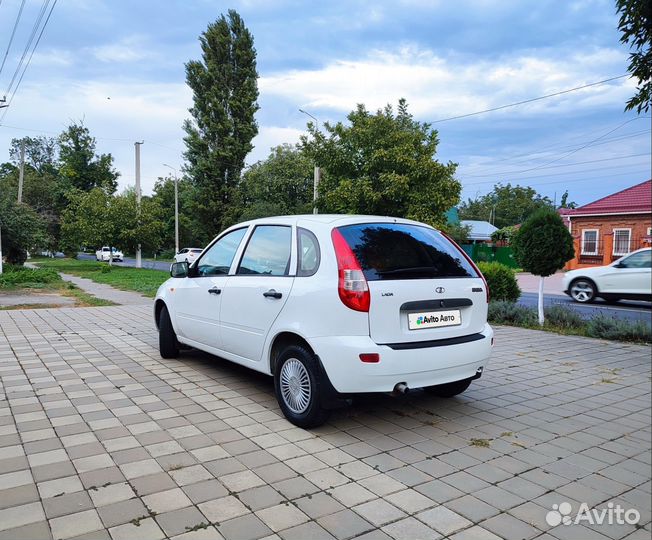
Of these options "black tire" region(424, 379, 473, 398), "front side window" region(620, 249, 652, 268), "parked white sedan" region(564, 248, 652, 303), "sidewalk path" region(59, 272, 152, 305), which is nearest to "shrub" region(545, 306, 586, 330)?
"black tire" region(424, 379, 473, 398)

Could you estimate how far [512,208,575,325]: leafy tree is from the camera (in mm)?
7711

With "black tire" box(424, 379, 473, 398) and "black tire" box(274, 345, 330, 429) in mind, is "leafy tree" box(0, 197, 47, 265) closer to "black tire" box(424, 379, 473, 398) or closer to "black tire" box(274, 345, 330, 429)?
"black tire" box(274, 345, 330, 429)

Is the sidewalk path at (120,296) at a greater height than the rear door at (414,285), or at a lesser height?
lesser

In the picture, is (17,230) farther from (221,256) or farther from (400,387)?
(400,387)

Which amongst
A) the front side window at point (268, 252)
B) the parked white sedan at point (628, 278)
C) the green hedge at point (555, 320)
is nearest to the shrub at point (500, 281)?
the green hedge at point (555, 320)

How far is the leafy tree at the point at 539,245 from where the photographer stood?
7711 mm

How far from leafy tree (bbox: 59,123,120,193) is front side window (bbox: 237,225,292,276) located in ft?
123

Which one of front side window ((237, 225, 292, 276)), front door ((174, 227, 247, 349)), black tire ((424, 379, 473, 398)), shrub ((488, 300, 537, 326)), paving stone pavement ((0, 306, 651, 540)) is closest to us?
paving stone pavement ((0, 306, 651, 540))

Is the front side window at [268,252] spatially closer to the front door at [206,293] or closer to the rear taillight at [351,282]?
the front door at [206,293]

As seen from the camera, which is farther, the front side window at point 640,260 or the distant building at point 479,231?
the distant building at point 479,231

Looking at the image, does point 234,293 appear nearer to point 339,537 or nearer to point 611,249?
point 339,537

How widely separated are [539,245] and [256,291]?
5524 millimetres

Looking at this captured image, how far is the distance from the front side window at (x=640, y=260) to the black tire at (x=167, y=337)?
5633 millimetres

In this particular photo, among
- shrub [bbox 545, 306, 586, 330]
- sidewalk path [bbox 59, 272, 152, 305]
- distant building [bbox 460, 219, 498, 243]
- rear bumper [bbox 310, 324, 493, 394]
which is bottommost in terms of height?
sidewalk path [bbox 59, 272, 152, 305]
